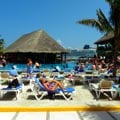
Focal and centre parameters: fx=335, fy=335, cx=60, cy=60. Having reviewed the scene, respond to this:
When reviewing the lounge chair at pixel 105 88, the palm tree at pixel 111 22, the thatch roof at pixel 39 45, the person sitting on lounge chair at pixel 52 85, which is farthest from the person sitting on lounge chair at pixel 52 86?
the thatch roof at pixel 39 45

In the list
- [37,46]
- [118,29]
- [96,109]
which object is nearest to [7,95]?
[96,109]

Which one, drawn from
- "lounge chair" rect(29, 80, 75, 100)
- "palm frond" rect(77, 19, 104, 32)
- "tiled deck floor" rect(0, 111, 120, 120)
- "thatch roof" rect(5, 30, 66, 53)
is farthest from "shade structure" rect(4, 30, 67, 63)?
"tiled deck floor" rect(0, 111, 120, 120)

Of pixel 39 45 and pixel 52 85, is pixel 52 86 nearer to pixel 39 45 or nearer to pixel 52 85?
pixel 52 85

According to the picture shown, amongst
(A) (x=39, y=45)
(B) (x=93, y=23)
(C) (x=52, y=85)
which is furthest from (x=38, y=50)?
(C) (x=52, y=85)

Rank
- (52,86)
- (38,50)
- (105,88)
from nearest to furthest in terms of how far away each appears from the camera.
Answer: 1. (52,86)
2. (105,88)
3. (38,50)

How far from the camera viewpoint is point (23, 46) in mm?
41562

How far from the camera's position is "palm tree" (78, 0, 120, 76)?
20.0m

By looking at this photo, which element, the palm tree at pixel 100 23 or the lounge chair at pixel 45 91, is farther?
the palm tree at pixel 100 23

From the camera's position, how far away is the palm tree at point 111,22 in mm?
20000

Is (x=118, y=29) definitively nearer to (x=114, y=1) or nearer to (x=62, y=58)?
(x=114, y=1)

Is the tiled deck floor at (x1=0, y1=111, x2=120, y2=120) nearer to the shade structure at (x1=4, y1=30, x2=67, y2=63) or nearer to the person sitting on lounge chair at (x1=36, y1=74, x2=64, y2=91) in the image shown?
the person sitting on lounge chair at (x1=36, y1=74, x2=64, y2=91)

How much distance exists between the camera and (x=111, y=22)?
66.8 feet

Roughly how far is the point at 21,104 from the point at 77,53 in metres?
63.6

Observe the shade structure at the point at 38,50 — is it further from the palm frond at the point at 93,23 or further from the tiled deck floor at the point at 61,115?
the tiled deck floor at the point at 61,115
